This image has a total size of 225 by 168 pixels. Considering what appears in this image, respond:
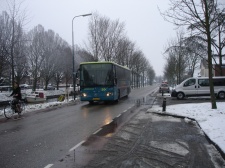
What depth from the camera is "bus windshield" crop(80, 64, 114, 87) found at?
790 inches

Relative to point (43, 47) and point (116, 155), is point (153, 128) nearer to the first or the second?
point (116, 155)

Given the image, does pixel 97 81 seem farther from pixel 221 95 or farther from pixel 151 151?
pixel 151 151

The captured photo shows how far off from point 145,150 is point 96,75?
13558 millimetres

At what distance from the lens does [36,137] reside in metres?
8.68

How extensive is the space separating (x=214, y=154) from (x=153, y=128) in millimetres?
3814

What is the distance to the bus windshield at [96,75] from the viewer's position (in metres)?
20.1

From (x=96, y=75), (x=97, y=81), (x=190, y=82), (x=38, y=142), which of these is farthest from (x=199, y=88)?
(x=38, y=142)

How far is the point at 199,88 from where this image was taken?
997 inches

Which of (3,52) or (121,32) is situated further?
(121,32)

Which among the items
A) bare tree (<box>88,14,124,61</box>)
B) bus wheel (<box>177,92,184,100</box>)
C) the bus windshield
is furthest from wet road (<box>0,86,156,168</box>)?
bare tree (<box>88,14,124,61</box>)

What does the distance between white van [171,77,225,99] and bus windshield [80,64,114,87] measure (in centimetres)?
909

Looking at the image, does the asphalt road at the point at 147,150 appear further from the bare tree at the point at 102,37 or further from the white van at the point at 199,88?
the bare tree at the point at 102,37

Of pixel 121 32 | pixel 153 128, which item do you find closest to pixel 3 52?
pixel 153 128

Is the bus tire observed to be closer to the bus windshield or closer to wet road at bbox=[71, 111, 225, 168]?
the bus windshield
